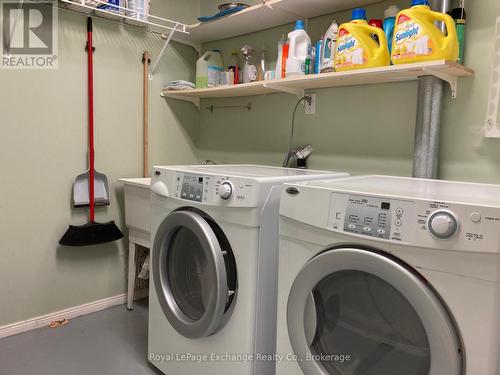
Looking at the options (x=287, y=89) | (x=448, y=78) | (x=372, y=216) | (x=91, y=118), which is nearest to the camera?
(x=372, y=216)

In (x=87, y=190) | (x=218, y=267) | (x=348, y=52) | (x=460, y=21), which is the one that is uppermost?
(x=460, y=21)

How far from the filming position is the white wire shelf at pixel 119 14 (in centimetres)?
210

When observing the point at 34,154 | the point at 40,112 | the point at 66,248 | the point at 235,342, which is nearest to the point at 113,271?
the point at 66,248

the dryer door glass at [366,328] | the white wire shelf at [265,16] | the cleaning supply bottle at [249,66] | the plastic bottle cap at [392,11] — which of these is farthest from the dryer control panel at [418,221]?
the cleaning supply bottle at [249,66]

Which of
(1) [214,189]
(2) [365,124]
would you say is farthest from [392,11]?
(1) [214,189]

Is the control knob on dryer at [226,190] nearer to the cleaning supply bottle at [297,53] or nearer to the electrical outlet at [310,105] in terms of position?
the cleaning supply bottle at [297,53]

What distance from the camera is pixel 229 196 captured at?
1.41 meters

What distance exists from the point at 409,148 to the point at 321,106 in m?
0.56

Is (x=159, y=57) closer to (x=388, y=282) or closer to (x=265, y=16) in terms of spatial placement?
(x=265, y=16)

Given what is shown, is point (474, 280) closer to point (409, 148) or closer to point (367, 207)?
point (367, 207)

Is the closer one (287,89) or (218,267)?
(218,267)

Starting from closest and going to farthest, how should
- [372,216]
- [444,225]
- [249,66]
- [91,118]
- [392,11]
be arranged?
1. [444,225]
2. [372,216]
3. [392,11]
4. [91,118]
5. [249,66]

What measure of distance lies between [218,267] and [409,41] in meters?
1.14

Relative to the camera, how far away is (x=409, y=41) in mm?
1514
